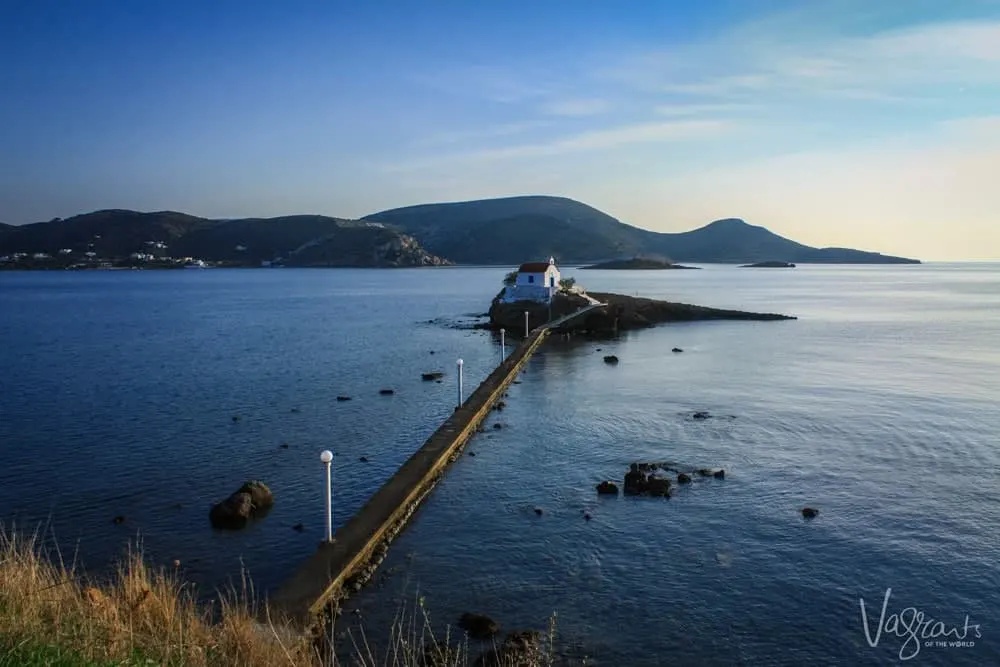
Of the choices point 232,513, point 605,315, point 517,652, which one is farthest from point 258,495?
point 605,315

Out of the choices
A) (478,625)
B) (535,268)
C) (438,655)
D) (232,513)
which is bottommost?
(478,625)

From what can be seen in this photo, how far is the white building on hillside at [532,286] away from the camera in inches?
2699

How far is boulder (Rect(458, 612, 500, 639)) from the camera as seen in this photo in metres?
12.3

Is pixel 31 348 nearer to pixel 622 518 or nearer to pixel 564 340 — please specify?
pixel 564 340

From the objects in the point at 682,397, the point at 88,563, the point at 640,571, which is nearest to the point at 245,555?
the point at 88,563

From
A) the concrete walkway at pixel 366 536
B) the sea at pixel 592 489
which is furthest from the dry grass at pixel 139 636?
the sea at pixel 592 489

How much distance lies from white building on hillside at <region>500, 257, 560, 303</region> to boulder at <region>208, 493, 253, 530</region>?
169ft

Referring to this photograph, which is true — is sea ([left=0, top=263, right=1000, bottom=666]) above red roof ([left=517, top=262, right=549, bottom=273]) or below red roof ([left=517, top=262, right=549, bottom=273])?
below

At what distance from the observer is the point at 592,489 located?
786 inches

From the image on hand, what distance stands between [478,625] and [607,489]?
25.6 ft

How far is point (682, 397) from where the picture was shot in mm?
34312

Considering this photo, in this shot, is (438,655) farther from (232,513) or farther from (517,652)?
(232,513)

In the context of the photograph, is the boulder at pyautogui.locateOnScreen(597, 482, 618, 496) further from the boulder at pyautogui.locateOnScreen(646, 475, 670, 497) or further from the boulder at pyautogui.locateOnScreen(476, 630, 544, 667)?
Result: the boulder at pyautogui.locateOnScreen(476, 630, 544, 667)

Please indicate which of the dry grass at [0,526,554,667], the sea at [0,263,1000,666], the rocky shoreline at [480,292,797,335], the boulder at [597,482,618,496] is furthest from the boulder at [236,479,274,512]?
the rocky shoreline at [480,292,797,335]
